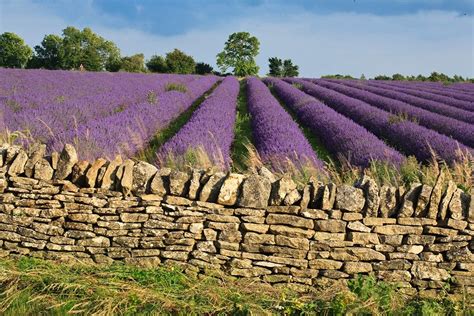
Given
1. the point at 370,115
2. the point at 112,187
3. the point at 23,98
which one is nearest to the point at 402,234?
the point at 112,187

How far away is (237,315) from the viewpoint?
134 inches

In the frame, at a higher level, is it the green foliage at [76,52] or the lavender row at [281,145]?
the green foliage at [76,52]

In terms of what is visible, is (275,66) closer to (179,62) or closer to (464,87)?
(179,62)

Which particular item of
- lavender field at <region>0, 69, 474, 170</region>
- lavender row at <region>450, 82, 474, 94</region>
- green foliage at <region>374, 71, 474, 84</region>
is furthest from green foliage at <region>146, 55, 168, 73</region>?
lavender field at <region>0, 69, 474, 170</region>

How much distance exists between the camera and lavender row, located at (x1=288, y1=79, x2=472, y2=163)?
827 cm

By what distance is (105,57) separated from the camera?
76.8 meters

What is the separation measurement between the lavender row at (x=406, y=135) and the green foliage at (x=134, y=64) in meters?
46.6

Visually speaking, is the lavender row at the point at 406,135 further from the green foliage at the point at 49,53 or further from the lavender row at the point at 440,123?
the green foliage at the point at 49,53

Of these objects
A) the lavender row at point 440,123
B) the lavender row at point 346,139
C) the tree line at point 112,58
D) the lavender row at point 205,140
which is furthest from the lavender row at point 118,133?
the tree line at point 112,58

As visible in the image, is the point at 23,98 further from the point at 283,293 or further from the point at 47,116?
the point at 283,293

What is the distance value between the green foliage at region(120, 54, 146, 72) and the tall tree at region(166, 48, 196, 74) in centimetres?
384

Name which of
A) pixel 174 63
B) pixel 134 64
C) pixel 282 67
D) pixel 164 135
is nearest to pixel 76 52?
pixel 134 64

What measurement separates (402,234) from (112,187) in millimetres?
2652

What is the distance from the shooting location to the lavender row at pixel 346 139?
745 cm
